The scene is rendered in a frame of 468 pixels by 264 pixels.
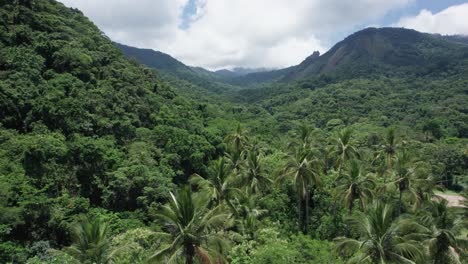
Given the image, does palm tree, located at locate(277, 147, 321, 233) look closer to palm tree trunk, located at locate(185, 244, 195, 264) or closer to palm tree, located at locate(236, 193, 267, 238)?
palm tree, located at locate(236, 193, 267, 238)

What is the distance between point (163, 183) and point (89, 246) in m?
19.9

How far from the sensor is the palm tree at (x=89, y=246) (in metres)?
14.9

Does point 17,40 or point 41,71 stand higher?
point 17,40

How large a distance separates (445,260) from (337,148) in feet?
56.2

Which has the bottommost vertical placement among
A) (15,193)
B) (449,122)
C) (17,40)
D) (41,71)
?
(449,122)

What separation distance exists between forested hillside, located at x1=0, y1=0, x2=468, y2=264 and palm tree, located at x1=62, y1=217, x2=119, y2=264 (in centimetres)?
6

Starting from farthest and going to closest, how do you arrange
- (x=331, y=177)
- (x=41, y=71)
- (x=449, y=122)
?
(x=449, y=122)
(x=41, y=71)
(x=331, y=177)

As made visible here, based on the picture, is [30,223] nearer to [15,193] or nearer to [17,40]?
[15,193]

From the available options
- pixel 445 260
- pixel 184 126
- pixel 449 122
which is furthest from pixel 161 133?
pixel 449 122

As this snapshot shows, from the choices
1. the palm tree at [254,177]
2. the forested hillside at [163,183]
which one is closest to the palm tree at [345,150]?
the forested hillside at [163,183]

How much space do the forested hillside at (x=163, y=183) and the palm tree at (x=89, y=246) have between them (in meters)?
0.06

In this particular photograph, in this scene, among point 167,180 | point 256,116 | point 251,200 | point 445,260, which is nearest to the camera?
point 445,260

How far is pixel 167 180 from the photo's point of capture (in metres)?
35.9

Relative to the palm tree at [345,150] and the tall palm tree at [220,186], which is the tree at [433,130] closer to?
the palm tree at [345,150]
